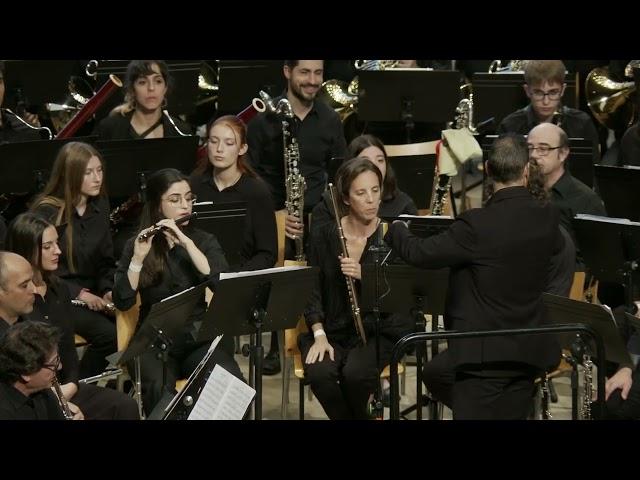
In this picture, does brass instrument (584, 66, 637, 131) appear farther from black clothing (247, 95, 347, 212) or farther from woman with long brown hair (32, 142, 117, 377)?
woman with long brown hair (32, 142, 117, 377)

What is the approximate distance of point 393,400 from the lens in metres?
3.71

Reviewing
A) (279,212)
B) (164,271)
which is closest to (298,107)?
(279,212)

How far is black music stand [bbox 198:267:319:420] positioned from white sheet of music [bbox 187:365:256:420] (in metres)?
0.33

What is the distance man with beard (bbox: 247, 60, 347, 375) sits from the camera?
20.0 ft

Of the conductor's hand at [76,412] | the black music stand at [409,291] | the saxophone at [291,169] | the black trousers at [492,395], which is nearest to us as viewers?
the black trousers at [492,395]

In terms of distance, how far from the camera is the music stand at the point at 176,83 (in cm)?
658

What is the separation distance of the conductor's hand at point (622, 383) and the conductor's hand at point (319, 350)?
1.20m

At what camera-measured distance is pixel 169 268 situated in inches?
198

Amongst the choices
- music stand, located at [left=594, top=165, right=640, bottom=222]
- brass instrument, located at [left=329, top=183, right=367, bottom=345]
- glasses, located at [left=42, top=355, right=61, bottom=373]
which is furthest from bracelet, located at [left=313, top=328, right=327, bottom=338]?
music stand, located at [left=594, top=165, right=640, bottom=222]

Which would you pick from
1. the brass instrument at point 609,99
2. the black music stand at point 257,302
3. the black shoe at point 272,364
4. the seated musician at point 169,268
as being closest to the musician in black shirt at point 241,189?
the seated musician at point 169,268

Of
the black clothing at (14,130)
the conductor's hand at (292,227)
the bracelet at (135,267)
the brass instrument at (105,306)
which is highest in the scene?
the black clothing at (14,130)

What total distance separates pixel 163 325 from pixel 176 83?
2.61 meters

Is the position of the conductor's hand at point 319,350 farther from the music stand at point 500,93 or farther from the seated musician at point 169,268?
the music stand at point 500,93
